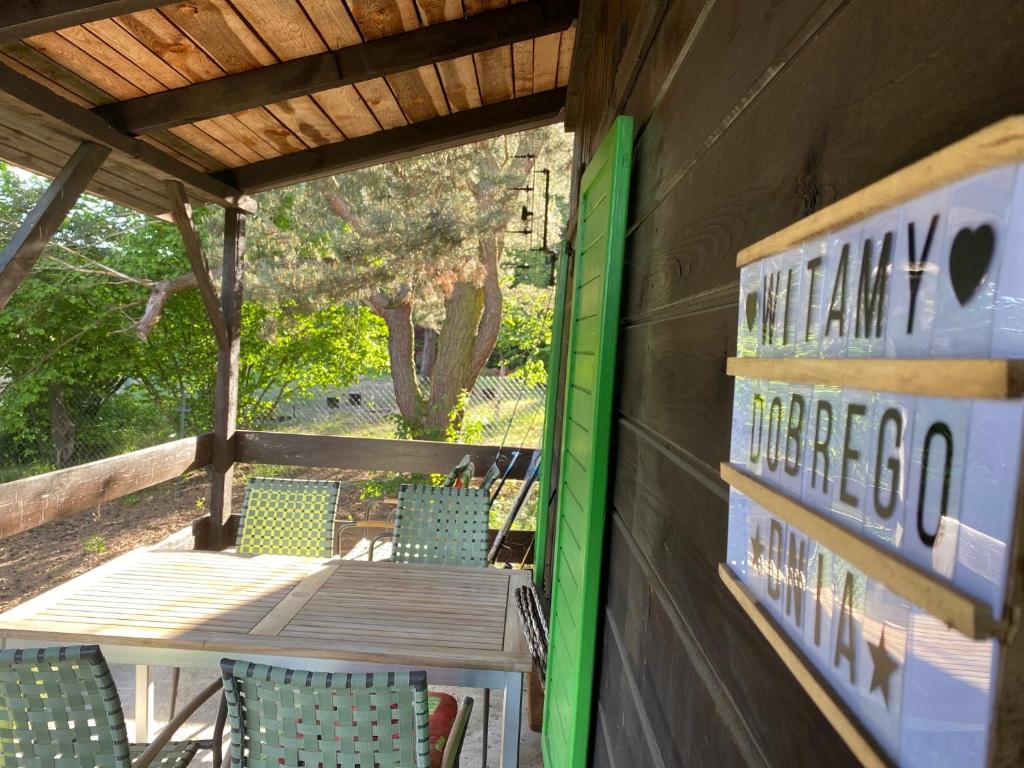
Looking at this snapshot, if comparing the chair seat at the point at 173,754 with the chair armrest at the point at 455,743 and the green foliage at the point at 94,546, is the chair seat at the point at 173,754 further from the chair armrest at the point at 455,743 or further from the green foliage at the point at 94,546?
the green foliage at the point at 94,546

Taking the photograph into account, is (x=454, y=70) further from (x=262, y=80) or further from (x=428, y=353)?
(x=428, y=353)

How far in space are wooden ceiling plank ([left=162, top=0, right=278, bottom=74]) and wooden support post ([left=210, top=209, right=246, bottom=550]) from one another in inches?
77.0

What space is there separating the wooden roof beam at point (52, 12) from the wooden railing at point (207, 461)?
1596mm

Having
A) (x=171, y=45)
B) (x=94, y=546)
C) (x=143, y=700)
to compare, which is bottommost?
(x=94, y=546)

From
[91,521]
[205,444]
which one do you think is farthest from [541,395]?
[205,444]

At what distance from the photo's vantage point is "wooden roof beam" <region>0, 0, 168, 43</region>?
6.71 feet

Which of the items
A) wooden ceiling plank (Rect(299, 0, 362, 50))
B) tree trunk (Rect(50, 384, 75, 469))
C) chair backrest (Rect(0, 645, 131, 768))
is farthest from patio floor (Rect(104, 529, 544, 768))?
tree trunk (Rect(50, 384, 75, 469))

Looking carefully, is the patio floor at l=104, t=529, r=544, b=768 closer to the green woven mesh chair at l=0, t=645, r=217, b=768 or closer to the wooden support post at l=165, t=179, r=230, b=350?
the green woven mesh chair at l=0, t=645, r=217, b=768

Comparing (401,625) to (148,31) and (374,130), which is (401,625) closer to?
(148,31)

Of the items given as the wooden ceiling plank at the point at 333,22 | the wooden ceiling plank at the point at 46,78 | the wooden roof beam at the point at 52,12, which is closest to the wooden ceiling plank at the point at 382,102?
the wooden ceiling plank at the point at 333,22

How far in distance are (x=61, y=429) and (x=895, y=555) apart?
36.5ft

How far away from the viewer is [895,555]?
1.23 feet

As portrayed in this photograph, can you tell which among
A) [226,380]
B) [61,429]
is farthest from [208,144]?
[61,429]

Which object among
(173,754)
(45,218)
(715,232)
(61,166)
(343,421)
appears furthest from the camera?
(343,421)
